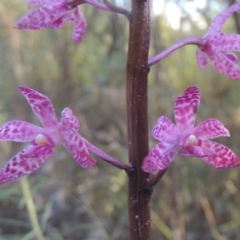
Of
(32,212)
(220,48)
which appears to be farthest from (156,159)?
(32,212)

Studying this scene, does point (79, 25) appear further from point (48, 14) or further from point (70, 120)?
point (70, 120)

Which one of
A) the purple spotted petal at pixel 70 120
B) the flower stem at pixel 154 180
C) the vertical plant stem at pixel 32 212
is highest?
the purple spotted petal at pixel 70 120

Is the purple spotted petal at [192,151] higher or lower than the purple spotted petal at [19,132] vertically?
lower

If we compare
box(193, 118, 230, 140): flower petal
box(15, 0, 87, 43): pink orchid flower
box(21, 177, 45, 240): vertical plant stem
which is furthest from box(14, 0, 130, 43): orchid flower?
box(21, 177, 45, 240): vertical plant stem

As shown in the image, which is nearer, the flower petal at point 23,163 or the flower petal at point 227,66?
the flower petal at point 23,163

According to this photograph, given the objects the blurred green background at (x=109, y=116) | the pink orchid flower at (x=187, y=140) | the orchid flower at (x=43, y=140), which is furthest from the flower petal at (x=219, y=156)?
the blurred green background at (x=109, y=116)

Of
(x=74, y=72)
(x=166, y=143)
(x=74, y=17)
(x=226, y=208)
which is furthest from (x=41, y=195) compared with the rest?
(x=166, y=143)

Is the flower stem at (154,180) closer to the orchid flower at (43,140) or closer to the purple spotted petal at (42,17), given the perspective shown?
the orchid flower at (43,140)
